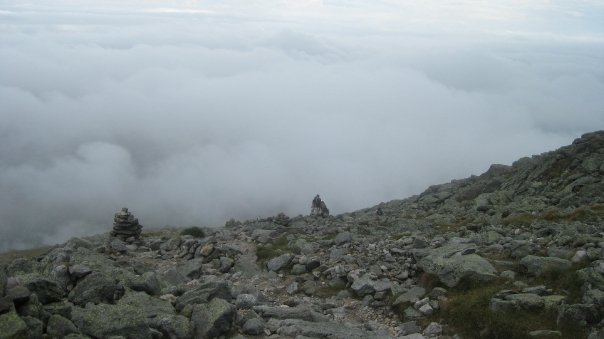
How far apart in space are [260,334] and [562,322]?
10403mm

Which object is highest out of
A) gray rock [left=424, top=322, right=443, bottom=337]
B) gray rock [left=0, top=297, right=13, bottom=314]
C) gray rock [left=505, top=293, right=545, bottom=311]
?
gray rock [left=0, top=297, right=13, bottom=314]

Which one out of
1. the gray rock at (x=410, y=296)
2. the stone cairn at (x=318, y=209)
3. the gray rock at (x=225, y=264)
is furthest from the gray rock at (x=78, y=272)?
the stone cairn at (x=318, y=209)

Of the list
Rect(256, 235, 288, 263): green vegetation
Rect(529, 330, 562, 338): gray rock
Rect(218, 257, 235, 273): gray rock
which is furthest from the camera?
Rect(256, 235, 288, 263): green vegetation

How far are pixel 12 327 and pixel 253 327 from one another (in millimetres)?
7268

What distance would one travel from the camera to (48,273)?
19578 mm

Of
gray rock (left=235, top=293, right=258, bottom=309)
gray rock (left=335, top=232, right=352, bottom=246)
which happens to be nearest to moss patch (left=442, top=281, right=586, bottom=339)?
gray rock (left=235, top=293, right=258, bottom=309)

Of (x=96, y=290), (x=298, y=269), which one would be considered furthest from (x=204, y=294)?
(x=298, y=269)

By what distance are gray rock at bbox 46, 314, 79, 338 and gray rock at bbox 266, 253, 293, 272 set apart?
15551mm

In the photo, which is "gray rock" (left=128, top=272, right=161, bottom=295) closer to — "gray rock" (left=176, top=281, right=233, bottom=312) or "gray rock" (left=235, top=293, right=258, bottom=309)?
"gray rock" (left=176, top=281, right=233, bottom=312)

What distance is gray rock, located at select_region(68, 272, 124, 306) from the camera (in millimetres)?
16297

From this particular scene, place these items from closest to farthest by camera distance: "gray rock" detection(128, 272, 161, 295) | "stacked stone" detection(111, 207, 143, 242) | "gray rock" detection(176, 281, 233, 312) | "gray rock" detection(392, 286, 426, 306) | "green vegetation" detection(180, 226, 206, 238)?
"gray rock" detection(176, 281, 233, 312) → "gray rock" detection(128, 272, 161, 295) → "gray rock" detection(392, 286, 426, 306) → "stacked stone" detection(111, 207, 143, 242) → "green vegetation" detection(180, 226, 206, 238)

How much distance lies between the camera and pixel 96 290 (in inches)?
656

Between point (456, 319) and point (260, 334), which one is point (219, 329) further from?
point (456, 319)

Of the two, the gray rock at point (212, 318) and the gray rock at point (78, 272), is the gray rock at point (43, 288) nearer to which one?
the gray rock at point (78, 272)
